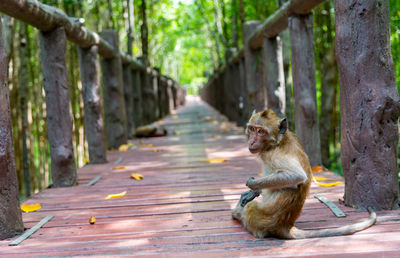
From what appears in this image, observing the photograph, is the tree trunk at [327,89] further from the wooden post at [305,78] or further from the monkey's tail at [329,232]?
the monkey's tail at [329,232]

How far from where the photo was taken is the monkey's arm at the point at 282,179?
273cm

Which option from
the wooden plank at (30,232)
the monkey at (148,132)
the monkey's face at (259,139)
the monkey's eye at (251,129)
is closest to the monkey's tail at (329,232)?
the monkey's face at (259,139)

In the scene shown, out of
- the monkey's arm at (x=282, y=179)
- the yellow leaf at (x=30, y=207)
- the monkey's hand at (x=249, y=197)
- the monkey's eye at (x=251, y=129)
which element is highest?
the monkey's eye at (x=251, y=129)

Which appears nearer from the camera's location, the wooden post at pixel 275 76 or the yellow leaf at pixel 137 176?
the yellow leaf at pixel 137 176

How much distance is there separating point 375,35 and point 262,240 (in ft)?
5.57

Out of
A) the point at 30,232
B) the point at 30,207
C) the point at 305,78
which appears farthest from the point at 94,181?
the point at 305,78

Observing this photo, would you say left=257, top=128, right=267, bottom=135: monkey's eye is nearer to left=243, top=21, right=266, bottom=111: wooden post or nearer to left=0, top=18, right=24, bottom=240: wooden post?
left=0, top=18, right=24, bottom=240: wooden post

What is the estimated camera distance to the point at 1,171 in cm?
311

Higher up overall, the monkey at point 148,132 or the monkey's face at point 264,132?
the monkey's face at point 264,132

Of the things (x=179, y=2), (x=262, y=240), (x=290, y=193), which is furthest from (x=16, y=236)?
(x=179, y=2)

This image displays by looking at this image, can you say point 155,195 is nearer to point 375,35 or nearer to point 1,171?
point 1,171

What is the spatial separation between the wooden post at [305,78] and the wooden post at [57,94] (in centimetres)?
259

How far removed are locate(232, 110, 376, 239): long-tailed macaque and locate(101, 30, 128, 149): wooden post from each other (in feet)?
18.2

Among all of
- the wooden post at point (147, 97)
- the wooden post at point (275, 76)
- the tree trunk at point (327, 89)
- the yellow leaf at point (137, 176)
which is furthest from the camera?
the wooden post at point (147, 97)
